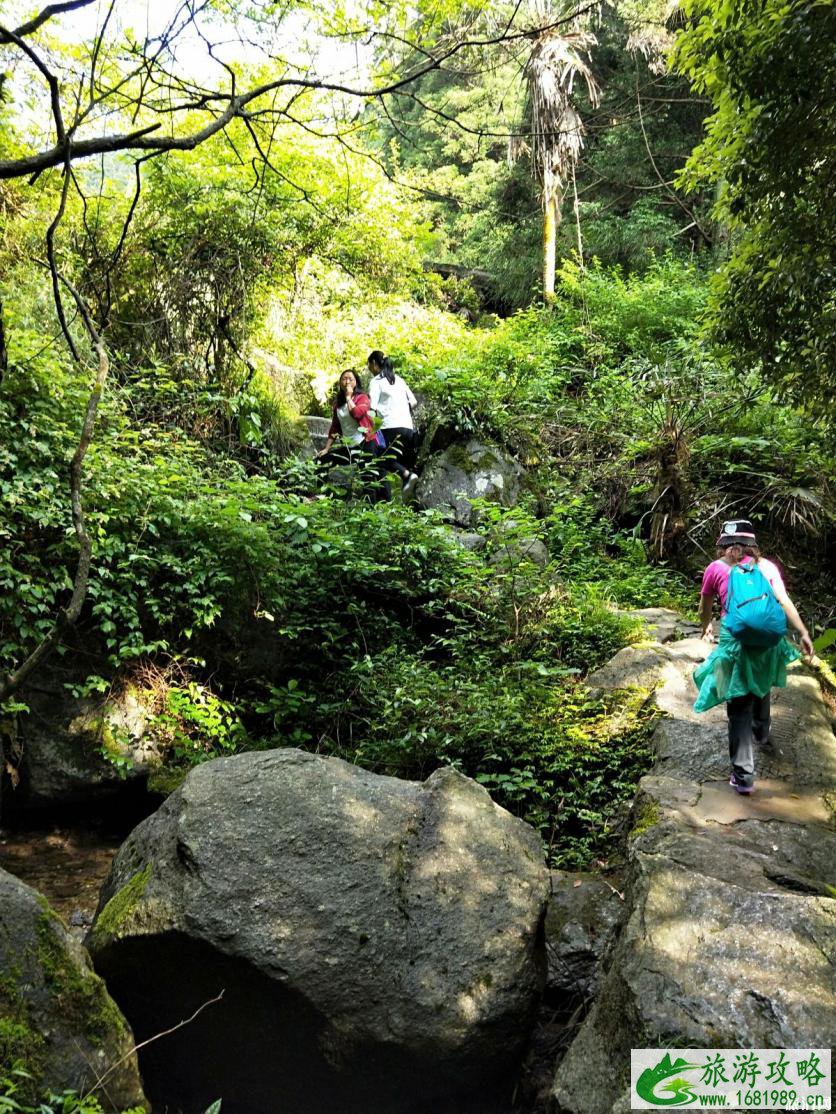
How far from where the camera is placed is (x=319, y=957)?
366 centimetres

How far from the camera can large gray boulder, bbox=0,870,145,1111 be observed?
3.02 metres

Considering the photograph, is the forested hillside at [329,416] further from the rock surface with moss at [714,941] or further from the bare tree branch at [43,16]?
the rock surface with moss at [714,941]

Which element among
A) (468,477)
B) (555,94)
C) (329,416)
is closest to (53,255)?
(468,477)

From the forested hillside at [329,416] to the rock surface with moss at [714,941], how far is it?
3.58ft

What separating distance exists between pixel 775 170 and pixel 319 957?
5057 millimetres

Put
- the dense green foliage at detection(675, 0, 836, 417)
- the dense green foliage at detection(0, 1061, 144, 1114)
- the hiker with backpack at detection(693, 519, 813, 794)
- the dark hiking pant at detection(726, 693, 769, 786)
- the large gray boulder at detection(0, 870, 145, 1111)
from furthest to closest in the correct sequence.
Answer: the dark hiking pant at detection(726, 693, 769, 786) → the hiker with backpack at detection(693, 519, 813, 794) → the dense green foliage at detection(675, 0, 836, 417) → the large gray boulder at detection(0, 870, 145, 1111) → the dense green foliage at detection(0, 1061, 144, 1114)

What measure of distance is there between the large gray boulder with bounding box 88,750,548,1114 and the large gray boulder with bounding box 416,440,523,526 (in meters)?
6.68

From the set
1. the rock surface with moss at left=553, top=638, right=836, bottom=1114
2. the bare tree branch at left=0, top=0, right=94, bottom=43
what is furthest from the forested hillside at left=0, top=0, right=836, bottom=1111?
the rock surface with moss at left=553, top=638, right=836, bottom=1114

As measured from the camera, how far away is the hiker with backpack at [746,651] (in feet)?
15.8

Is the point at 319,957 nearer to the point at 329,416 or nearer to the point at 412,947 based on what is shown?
the point at 412,947

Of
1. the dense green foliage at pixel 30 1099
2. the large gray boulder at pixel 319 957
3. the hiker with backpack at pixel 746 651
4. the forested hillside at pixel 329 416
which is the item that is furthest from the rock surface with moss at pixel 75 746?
the hiker with backpack at pixel 746 651

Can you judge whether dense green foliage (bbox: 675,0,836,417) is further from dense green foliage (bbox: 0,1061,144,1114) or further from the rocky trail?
dense green foliage (bbox: 0,1061,144,1114)

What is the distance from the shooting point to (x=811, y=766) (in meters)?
5.26

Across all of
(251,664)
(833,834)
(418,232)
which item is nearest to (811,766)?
(833,834)
